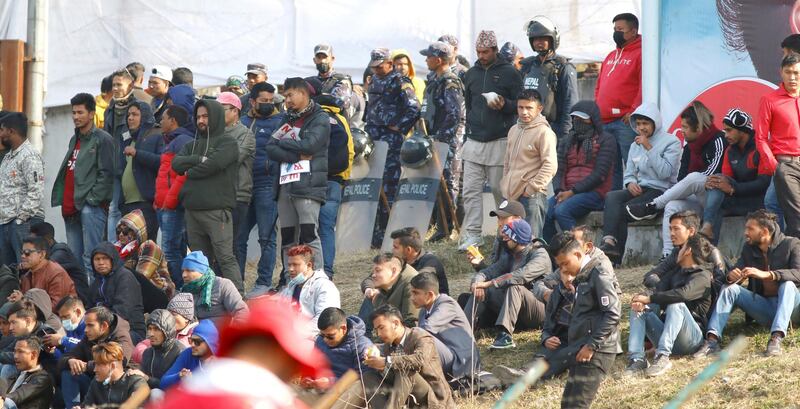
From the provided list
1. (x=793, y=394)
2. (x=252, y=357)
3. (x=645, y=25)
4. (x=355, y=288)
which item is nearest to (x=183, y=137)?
(x=355, y=288)

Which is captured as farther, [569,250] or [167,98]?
[167,98]

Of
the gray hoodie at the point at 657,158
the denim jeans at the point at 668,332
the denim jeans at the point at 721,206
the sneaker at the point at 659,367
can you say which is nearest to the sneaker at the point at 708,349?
the denim jeans at the point at 668,332

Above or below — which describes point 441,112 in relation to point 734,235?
above

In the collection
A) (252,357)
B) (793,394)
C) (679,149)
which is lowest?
(793,394)

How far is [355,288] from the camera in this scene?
44.3 feet

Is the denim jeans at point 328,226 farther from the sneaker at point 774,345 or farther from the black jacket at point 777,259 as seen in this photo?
the sneaker at point 774,345

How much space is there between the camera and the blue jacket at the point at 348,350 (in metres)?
9.95

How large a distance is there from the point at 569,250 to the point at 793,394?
1.69 metres

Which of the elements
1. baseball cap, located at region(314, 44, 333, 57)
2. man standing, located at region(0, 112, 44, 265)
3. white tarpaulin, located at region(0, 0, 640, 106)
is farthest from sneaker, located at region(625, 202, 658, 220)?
man standing, located at region(0, 112, 44, 265)

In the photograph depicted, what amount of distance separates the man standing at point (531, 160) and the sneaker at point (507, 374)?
233 cm

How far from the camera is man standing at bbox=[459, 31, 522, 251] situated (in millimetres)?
13461

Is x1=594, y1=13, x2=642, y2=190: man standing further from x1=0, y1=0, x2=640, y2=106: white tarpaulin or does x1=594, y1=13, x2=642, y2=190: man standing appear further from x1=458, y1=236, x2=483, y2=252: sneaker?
x1=0, y1=0, x2=640, y2=106: white tarpaulin

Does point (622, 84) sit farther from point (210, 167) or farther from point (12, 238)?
point (12, 238)

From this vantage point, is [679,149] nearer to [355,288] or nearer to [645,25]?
[645,25]
